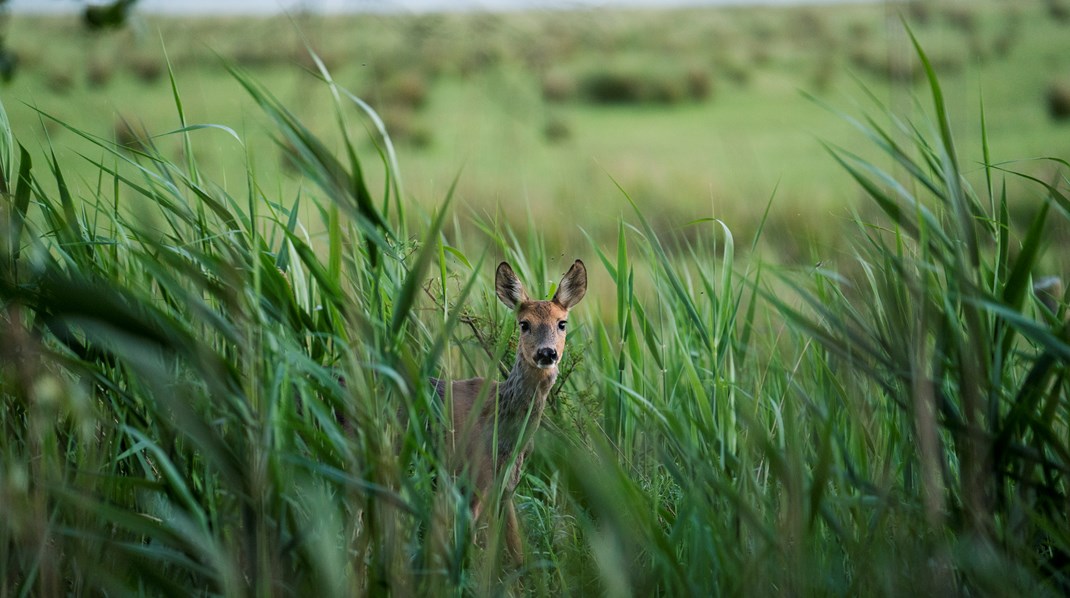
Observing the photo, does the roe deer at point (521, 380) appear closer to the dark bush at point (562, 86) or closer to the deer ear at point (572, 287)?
the deer ear at point (572, 287)

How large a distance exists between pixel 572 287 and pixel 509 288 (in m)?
0.20

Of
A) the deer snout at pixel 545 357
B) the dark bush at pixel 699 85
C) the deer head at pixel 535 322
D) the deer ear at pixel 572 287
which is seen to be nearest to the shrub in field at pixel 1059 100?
the dark bush at pixel 699 85

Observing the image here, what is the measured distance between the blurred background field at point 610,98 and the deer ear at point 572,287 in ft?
0.48

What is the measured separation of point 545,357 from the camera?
7.44ft

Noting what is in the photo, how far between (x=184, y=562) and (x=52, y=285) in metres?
0.42

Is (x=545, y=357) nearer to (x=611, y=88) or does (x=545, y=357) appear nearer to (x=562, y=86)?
(x=562, y=86)

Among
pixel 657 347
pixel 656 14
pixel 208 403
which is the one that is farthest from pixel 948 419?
pixel 656 14

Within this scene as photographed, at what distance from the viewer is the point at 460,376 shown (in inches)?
109

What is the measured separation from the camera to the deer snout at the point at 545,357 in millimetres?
2268

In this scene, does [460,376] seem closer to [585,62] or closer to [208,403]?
[208,403]

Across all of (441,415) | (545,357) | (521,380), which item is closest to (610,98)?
(521,380)

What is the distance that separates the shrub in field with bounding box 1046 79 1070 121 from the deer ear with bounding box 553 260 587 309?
35.4 ft

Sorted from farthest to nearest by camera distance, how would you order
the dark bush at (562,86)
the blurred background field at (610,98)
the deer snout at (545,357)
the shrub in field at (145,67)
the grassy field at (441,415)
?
the shrub in field at (145,67) → the dark bush at (562,86) → the deer snout at (545,357) → the blurred background field at (610,98) → the grassy field at (441,415)

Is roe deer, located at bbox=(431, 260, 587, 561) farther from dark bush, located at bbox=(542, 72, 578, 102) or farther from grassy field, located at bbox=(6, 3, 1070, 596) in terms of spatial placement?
dark bush, located at bbox=(542, 72, 578, 102)
